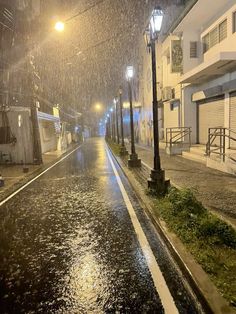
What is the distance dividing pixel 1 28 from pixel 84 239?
22315 mm

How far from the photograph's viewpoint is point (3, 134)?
62.8 feet

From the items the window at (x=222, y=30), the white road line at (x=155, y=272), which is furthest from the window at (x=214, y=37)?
the white road line at (x=155, y=272)

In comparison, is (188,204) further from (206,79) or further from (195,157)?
(206,79)

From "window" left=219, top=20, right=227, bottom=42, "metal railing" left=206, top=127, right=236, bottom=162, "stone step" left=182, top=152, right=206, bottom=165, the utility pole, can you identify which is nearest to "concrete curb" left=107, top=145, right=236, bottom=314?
"metal railing" left=206, top=127, right=236, bottom=162

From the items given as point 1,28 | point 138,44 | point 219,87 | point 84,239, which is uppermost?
point 138,44

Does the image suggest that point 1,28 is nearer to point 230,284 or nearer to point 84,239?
point 84,239

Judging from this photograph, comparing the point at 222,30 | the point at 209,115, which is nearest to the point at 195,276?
the point at 222,30

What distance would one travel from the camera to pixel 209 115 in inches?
749

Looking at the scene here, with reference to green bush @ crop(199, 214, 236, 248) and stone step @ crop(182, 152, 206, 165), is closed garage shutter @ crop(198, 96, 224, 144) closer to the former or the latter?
stone step @ crop(182, 152, 206, 165)

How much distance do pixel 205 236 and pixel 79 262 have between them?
2.17 metres

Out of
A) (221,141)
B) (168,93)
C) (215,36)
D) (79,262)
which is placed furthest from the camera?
(168,93)

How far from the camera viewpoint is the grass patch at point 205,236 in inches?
149

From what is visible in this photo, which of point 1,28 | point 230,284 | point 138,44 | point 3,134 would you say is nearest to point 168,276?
point 230,284

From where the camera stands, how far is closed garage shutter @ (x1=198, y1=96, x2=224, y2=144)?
17.1 m
